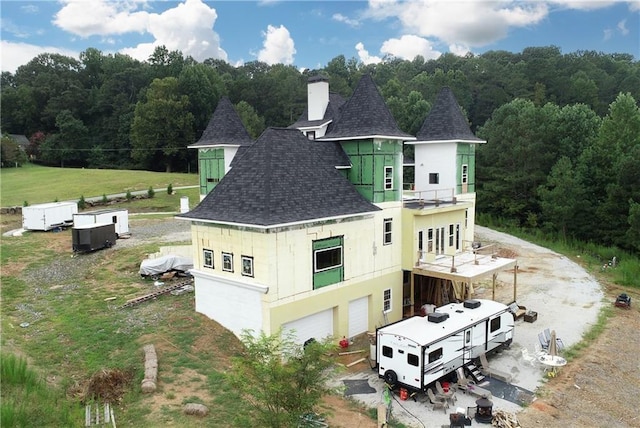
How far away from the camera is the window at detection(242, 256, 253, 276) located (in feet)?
58.1

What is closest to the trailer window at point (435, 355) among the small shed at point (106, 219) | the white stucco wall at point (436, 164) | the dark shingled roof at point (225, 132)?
the white stucco wall at point (436, 164)

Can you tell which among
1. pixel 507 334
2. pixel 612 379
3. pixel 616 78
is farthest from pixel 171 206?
pixel 616 78

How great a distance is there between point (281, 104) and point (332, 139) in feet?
214

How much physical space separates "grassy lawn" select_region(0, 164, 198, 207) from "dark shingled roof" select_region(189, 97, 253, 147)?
29.3 metres

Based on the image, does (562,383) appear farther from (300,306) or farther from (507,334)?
(300,306)

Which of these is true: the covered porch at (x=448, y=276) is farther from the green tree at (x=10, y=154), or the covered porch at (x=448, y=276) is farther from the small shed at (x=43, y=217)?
the green tree at (x=10, y=154)

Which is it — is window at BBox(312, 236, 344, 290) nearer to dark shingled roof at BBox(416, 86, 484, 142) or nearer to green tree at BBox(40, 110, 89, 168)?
dark shingled roof at BBox(416, 86, 484, 142)

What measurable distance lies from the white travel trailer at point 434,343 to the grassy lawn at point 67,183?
45574 mm

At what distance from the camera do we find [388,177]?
22.5 m

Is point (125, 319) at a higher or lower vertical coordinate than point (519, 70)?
lower

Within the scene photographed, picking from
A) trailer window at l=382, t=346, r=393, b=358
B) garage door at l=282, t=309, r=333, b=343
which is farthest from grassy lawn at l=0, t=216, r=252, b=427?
trailer window at l=382, t=346, r=393, b=358

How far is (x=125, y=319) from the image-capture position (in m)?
19.8

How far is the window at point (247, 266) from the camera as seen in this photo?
17719 millimetres

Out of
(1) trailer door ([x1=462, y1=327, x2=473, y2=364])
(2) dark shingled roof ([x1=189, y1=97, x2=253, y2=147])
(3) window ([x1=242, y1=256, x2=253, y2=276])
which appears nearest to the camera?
(1) trailer door ([x1=462, y1=327, x2=473, y2=364])
